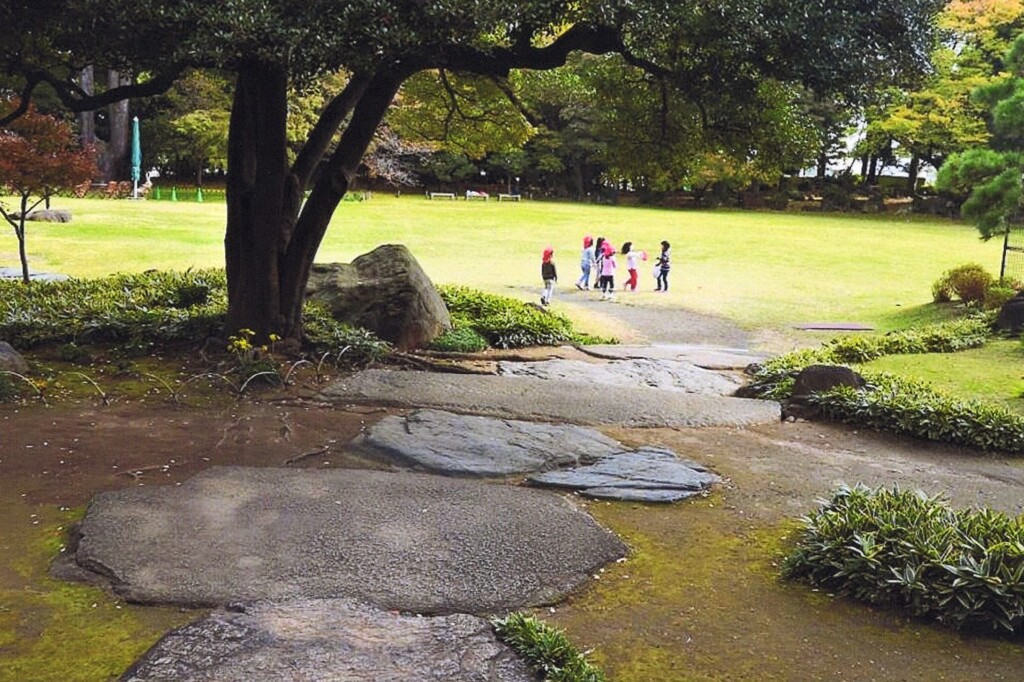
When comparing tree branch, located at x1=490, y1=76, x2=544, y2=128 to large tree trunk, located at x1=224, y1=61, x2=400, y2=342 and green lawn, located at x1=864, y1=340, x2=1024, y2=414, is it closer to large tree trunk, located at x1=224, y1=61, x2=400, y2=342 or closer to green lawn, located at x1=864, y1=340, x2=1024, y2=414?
large tree trunk, located at x1=224, y1=61, x2=400, y2=342

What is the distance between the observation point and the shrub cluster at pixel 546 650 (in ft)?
10.9

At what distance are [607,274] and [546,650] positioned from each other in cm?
1750

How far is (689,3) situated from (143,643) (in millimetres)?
5466

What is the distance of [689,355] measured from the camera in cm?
1295

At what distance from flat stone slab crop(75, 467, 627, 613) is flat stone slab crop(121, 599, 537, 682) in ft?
0.77

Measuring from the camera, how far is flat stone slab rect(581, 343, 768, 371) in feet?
40.0

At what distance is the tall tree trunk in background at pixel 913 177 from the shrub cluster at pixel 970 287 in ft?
113

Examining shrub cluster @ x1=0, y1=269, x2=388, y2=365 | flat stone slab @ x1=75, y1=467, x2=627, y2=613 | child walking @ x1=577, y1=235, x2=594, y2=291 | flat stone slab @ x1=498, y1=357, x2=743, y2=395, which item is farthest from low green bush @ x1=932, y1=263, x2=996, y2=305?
flat stone slab @ x1=75, y1=467, x2=627, y2=613

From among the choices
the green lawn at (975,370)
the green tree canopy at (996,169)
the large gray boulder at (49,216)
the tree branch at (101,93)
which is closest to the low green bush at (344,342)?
the tree branch at (101,93)

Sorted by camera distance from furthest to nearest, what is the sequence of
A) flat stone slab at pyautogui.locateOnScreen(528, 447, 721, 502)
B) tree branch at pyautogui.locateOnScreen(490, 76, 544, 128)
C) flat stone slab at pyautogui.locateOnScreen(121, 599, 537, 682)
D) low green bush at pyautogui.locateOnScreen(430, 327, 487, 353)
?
low green bush at pyautogui.locateOnScreen(430, 327, 487, 353), tree branch at pyautogui.locateOnScreen(490, 76, 544, 128), flat stone slab at pyautogui.locateOnScreen(528, 447, 721, 502), flat stone slab at pyautogui.locateOnScreen(121, 599, 537, 682)

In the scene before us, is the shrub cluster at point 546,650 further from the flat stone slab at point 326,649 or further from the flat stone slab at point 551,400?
the flat stone slab at point 551,400

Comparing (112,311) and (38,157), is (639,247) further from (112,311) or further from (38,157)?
(112,311)

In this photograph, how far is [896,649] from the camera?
3.81 meters

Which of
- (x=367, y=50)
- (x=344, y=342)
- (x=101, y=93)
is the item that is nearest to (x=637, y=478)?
(x=367, y=50)
